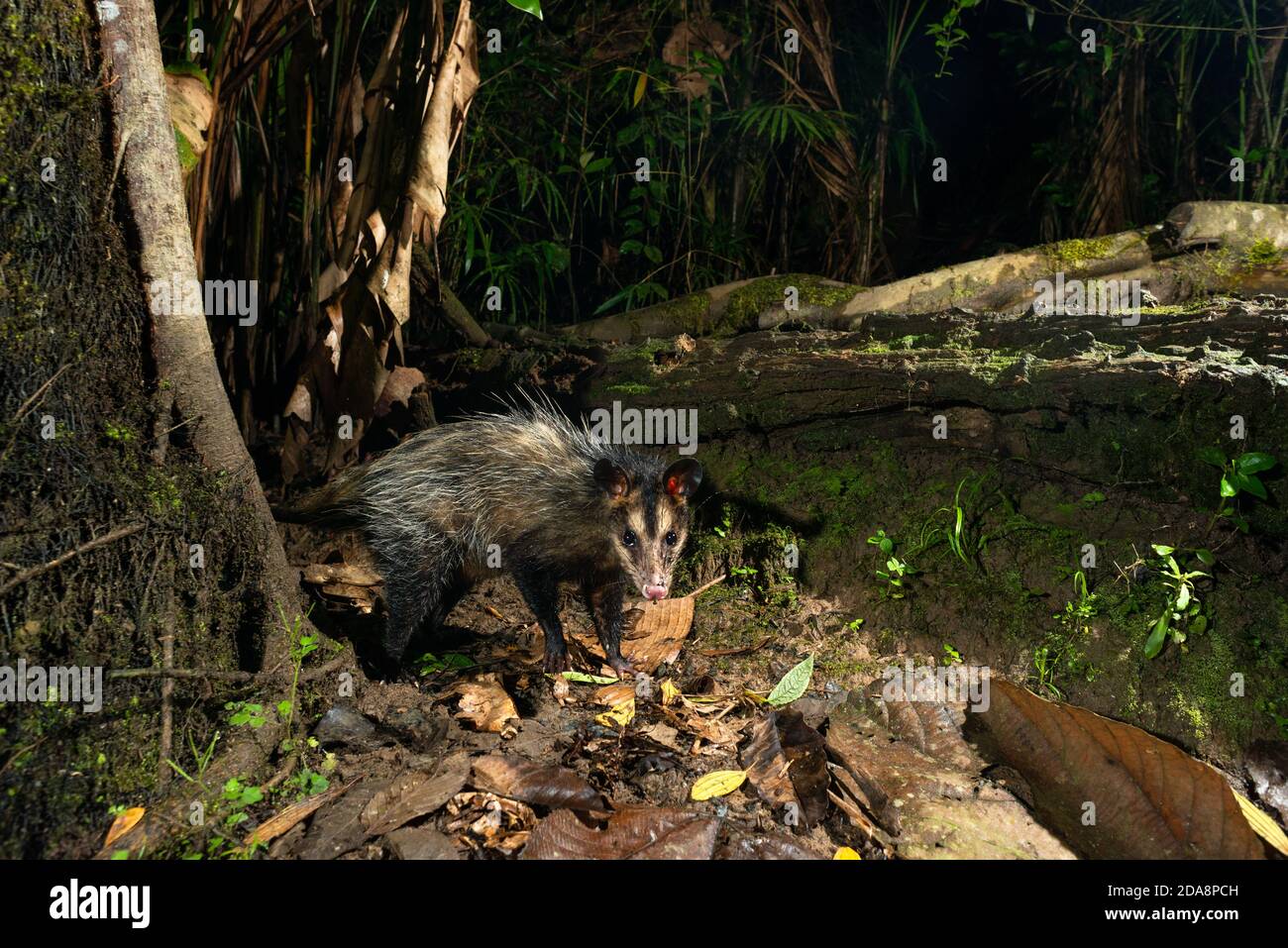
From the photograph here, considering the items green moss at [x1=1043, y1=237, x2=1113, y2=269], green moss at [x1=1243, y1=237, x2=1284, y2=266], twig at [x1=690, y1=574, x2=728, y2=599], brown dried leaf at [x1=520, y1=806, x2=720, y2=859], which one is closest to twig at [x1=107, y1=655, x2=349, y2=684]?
brown dried leaf at [x1=520, y1=806, x2=720, y2=859]

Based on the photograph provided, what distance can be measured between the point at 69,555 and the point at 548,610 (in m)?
2.09

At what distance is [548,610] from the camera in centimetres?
425

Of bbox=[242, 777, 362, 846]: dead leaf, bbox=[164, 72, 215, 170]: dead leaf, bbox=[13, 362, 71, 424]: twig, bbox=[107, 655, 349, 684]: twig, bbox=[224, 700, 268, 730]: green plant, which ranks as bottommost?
bbox=[242, 777, 362, 846]: dead leaf

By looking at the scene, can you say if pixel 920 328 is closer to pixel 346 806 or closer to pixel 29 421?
pixel 346 806

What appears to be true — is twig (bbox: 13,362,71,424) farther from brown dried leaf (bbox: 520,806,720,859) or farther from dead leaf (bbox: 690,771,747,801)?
dead leaf (bbox: 690,771,747,801)

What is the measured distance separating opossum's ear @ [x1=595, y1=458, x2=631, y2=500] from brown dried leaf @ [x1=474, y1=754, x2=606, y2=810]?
5.25 feet

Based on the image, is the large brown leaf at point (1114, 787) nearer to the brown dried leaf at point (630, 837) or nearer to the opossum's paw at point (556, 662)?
the brown dried leaf at point (630, 837)

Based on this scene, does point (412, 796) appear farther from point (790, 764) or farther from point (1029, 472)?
point (1029, 472)

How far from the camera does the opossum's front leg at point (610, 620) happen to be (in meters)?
4.15

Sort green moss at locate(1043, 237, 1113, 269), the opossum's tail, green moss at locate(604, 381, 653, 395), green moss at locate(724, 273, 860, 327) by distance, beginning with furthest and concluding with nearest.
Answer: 1. green moss at locate(724, 273, 860, 327)
2. green moss at locate(1043, 237, 1113, 269)
3. green moss at locate(604, 381, 653, 395)
4. the opossum's tail

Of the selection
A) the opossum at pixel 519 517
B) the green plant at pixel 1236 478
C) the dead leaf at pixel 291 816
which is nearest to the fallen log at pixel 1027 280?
the opossum at pixel 519 517

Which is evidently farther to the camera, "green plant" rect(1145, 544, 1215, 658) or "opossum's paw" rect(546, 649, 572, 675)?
"opossum's paw" rect(546, 649, 572, 675)

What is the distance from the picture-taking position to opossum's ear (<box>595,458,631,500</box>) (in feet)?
13.7

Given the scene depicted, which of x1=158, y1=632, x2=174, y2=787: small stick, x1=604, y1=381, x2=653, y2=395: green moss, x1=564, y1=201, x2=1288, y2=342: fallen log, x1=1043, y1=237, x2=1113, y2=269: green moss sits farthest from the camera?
x1=1043, y1=237, x2=1113, y2=269: green moss
